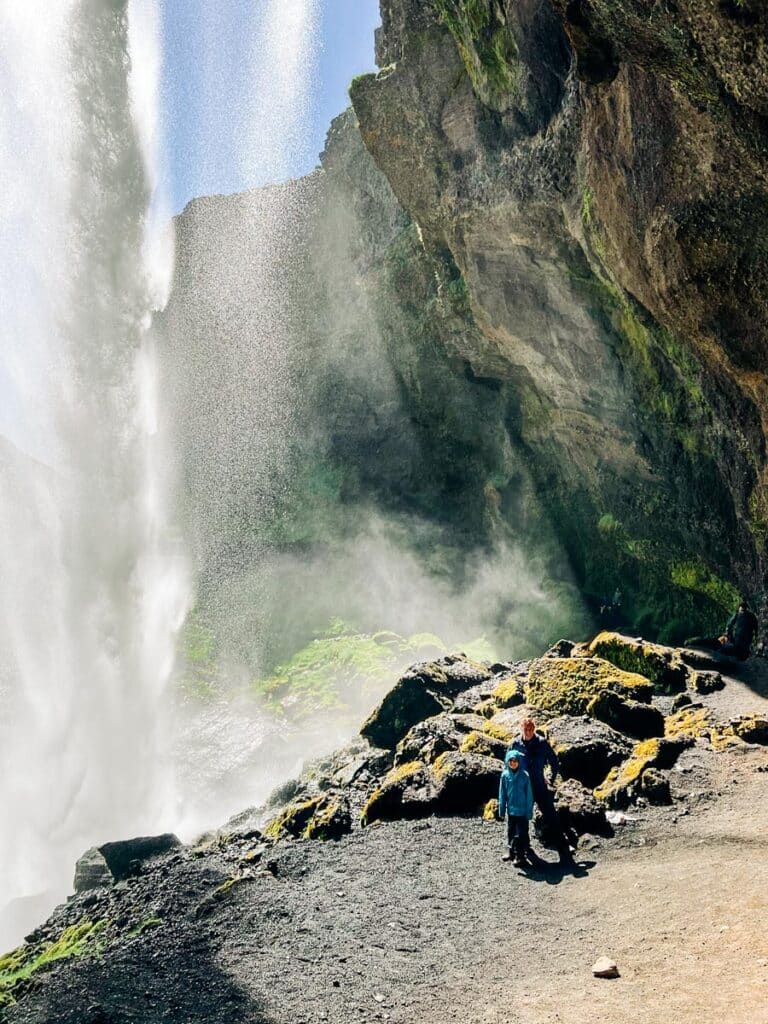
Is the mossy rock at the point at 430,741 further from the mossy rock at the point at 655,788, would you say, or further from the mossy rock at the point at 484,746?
the mossy rock at the point at 655,788

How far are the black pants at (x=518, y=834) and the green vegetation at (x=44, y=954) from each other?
611 centimetres

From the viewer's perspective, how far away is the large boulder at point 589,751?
1335 centimetres

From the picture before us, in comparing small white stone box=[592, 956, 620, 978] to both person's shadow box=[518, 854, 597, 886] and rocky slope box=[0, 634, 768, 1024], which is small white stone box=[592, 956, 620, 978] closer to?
rocky slope box=[0, 634, 768, 1024]

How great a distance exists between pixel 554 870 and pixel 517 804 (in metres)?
0.94

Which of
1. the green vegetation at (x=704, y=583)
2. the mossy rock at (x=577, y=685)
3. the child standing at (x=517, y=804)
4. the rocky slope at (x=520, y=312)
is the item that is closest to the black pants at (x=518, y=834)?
the child standing at (x=517, y=804)

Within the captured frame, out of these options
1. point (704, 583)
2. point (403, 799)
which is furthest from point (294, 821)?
point (704, 583)

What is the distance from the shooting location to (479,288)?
2698cm

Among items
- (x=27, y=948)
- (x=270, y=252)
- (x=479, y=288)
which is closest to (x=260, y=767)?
(x=27, y=948)

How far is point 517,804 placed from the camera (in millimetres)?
10859

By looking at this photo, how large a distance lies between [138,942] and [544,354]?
2100cm

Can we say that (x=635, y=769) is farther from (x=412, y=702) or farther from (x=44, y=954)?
(x=44, y=954)

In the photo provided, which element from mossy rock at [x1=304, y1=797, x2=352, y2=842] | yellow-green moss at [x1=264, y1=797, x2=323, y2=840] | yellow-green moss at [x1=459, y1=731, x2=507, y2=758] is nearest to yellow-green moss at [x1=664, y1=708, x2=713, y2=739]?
yellow-green moss at [x1=459, y1=731, x2=507, y2=758]

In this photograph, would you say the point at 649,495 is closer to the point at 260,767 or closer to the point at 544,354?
the point at 544,354

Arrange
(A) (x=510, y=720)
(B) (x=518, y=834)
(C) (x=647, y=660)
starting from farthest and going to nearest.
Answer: (C) (x=647, y=660) < (A) (x=510, y=720) < (B) (x=518, y=834)
